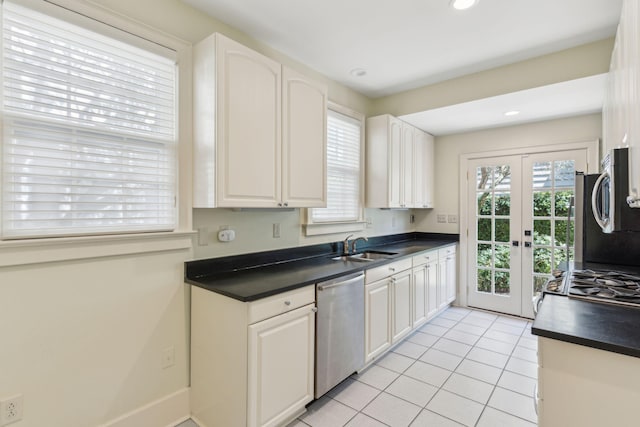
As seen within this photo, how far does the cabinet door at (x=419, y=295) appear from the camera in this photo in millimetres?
3237

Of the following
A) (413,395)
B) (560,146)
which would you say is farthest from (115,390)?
(560,146)

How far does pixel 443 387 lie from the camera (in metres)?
2.39

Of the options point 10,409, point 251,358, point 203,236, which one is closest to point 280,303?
point 251,358

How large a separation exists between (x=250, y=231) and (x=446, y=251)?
2655mm

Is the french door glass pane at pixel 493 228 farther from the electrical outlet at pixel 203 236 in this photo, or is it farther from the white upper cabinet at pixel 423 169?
the electrical outlet at pixel 203 236

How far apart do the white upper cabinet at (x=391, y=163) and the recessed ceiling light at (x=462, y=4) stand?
1.42 metres

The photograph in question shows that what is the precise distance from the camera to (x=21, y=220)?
148 centimetres

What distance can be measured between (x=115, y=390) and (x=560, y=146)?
15.0ft

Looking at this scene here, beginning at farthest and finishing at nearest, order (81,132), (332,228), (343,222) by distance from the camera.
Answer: (343,222)
(332,228)
(81,132)

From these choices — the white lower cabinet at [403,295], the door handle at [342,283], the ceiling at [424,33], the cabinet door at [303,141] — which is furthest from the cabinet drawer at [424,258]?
the ceiling at [424,33]

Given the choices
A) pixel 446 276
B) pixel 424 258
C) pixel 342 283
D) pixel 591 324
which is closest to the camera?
pixel 591 324

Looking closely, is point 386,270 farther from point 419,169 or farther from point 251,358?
point 419,169

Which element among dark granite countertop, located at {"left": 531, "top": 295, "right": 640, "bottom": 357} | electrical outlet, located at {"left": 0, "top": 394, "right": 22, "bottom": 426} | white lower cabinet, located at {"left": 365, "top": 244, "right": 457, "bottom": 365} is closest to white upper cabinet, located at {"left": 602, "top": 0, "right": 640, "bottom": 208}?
dark granite countertop, located at {"left": 531, "top": 295, "right": 640, "bottom": 357}

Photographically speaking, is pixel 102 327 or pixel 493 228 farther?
pixel 493 228
